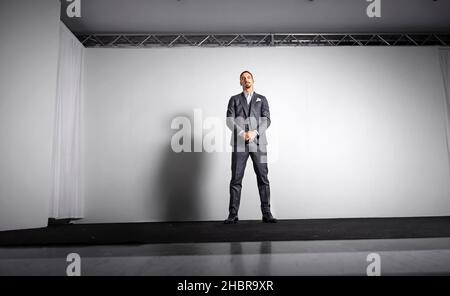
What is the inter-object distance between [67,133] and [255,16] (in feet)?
11.0

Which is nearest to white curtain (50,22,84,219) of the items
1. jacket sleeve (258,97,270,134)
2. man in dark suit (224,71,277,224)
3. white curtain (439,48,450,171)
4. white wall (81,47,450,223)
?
white wall (81,47,450,223)

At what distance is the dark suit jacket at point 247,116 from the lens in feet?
11.4

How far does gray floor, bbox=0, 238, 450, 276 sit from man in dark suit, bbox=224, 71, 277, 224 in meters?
1.29

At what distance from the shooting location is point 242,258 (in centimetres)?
157

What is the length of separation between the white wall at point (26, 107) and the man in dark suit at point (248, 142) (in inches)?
85.5

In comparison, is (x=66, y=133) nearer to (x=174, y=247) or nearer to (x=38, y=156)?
(x=38, y=156)

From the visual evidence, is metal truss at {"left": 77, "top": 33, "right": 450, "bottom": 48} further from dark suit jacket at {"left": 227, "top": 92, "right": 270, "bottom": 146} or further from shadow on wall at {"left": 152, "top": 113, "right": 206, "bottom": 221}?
dark suit jacket at {"left": 227, "top": 92, "right": 270, "bottom": 146}

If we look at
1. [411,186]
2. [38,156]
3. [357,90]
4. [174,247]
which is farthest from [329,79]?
[38,156]

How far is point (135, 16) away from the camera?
4285mm

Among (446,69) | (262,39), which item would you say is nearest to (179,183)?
(262,39)

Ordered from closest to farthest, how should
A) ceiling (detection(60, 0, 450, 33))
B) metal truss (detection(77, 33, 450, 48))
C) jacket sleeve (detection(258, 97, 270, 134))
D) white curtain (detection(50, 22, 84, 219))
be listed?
jacket sleeve (detection(258, 97, 270, 134)) < white curtain (detection(50, 22, 84, 219)) < ceiling (detection(60, 0, 450, 33)) < metal truss (detection(77, 33, 450, 48))

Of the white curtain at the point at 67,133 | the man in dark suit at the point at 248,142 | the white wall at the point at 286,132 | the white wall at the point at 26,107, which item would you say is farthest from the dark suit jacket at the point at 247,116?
the white curtain at the point at 67,133

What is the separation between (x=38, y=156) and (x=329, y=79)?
4.44 metres

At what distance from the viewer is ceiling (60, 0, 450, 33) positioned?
4.08 m
